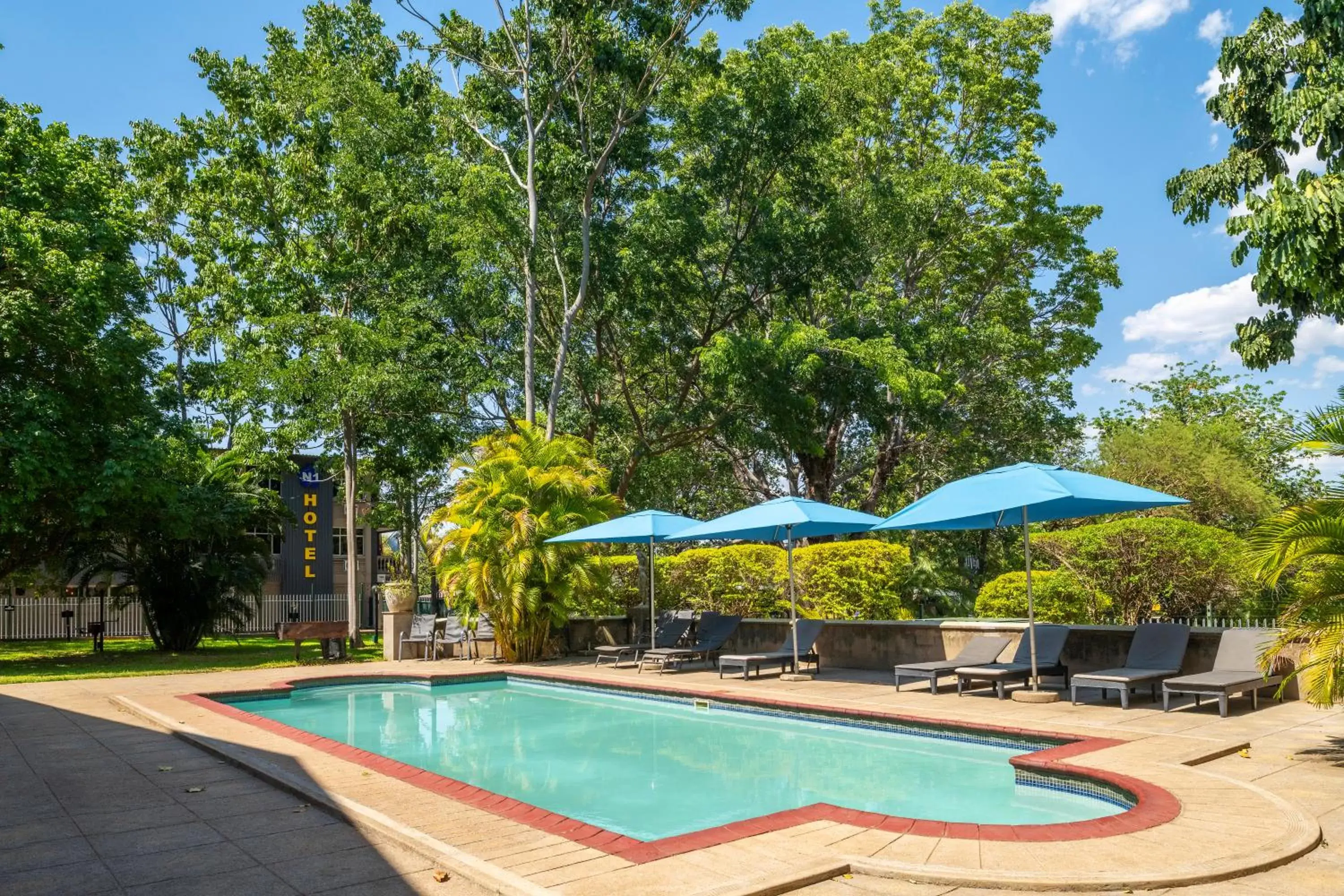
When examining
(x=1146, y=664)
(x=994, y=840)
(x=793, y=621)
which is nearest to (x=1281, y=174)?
(x=1146, y=664)

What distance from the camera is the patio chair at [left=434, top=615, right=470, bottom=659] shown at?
18609mm

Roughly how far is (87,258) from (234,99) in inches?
353

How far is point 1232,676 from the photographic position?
9742 mm

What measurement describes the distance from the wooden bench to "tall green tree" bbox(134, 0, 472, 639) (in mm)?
3029

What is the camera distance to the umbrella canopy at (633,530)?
1523cm

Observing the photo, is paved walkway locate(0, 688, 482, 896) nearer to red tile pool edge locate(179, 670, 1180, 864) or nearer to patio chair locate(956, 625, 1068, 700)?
red tile pool edge locate(179, 670, 1180, 864)

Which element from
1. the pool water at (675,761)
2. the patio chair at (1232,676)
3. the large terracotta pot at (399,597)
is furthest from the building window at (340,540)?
the patio chair at (1232,676)

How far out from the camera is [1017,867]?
470 cm

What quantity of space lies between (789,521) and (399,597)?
9627 mm

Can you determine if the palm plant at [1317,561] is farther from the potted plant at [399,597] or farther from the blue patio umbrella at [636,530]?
the potted plant at [399,597]

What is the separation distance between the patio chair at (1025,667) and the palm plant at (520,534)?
7652 mm

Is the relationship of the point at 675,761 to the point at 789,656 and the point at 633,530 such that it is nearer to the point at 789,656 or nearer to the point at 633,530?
the point at 789,656

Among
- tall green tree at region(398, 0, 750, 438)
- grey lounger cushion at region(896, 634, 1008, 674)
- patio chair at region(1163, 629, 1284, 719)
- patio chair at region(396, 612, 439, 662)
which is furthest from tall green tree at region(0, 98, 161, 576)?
patio chair at region(1163, 629, 1284, 719)

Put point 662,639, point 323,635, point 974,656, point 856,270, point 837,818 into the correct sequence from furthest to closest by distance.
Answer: point 856,270 → point 323,635 → point 662,639 → point 974,656 → point 837,818
